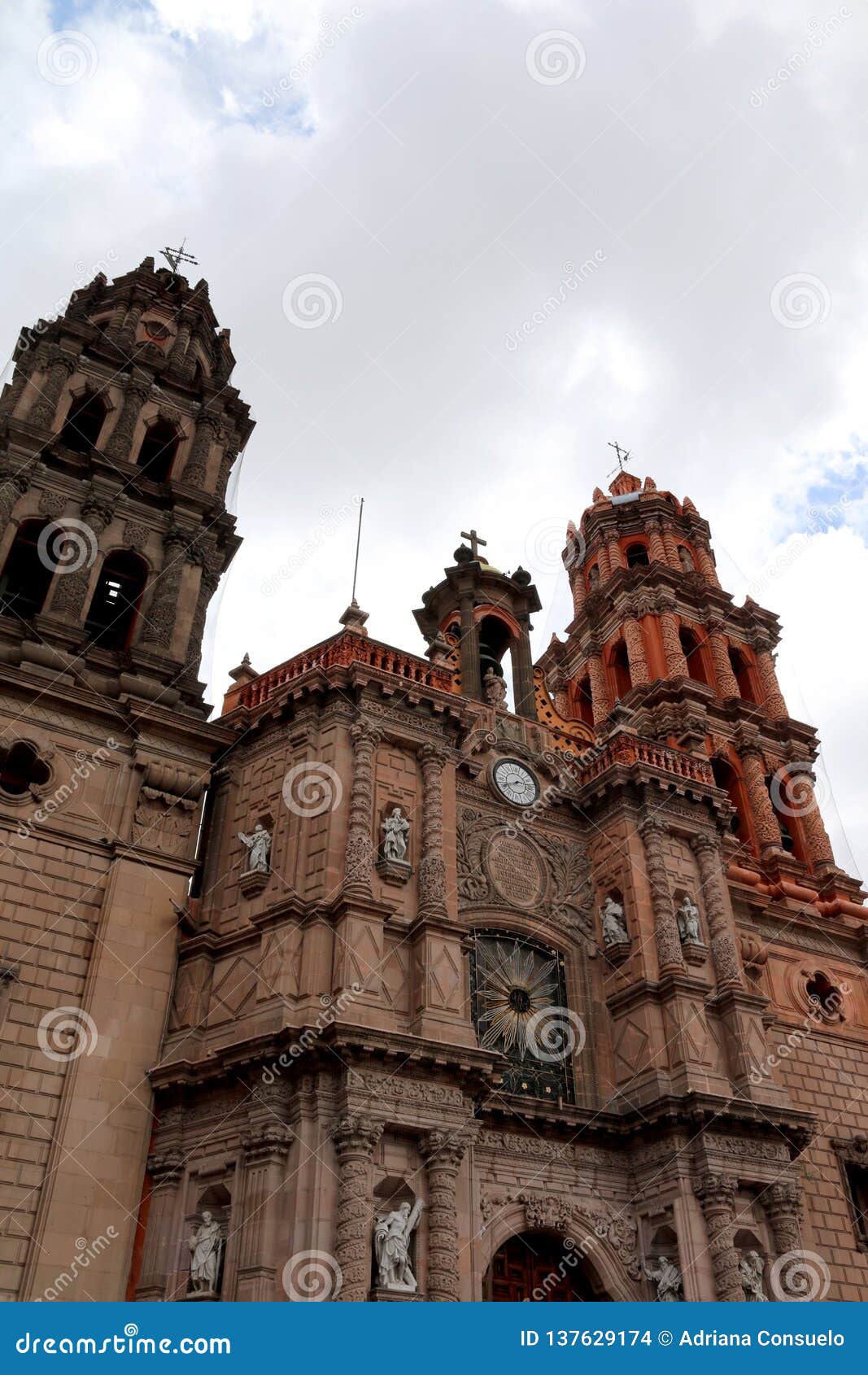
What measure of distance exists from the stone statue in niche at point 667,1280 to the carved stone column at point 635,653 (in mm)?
20527

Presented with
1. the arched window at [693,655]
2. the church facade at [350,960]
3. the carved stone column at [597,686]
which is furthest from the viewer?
the carved stone column at [597,686]

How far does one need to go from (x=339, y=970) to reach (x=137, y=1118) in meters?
4.23

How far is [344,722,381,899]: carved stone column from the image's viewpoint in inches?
817

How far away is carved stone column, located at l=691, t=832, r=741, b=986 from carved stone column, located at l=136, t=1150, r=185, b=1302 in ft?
40.3

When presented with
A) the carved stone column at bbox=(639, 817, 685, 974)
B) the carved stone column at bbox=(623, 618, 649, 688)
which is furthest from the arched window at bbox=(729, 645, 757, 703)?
the carved stone column at bbox=(639, 817, 685, 974)

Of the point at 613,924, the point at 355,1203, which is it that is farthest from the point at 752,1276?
the point at 355,1203

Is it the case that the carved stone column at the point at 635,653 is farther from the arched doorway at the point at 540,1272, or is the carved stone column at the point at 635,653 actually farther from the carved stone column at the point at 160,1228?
the carved stone column at the point at 160,1228

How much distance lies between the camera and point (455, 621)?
3316 centimetres

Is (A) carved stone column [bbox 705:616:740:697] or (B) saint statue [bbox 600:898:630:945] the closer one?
(B) saint statue [bbox 600:898:630:945]

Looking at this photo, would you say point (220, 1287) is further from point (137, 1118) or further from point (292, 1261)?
point (137, 1118)

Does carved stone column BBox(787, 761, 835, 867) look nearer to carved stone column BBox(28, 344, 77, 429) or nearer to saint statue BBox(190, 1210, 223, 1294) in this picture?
saint statue BBox(190, 1210, 223, 1294)

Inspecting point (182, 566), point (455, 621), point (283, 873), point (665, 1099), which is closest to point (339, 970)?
point (283, 873)

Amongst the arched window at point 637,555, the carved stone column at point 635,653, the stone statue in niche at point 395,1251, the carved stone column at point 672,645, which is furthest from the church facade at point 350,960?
the arched window at point 637,555

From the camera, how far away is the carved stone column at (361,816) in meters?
20.8
